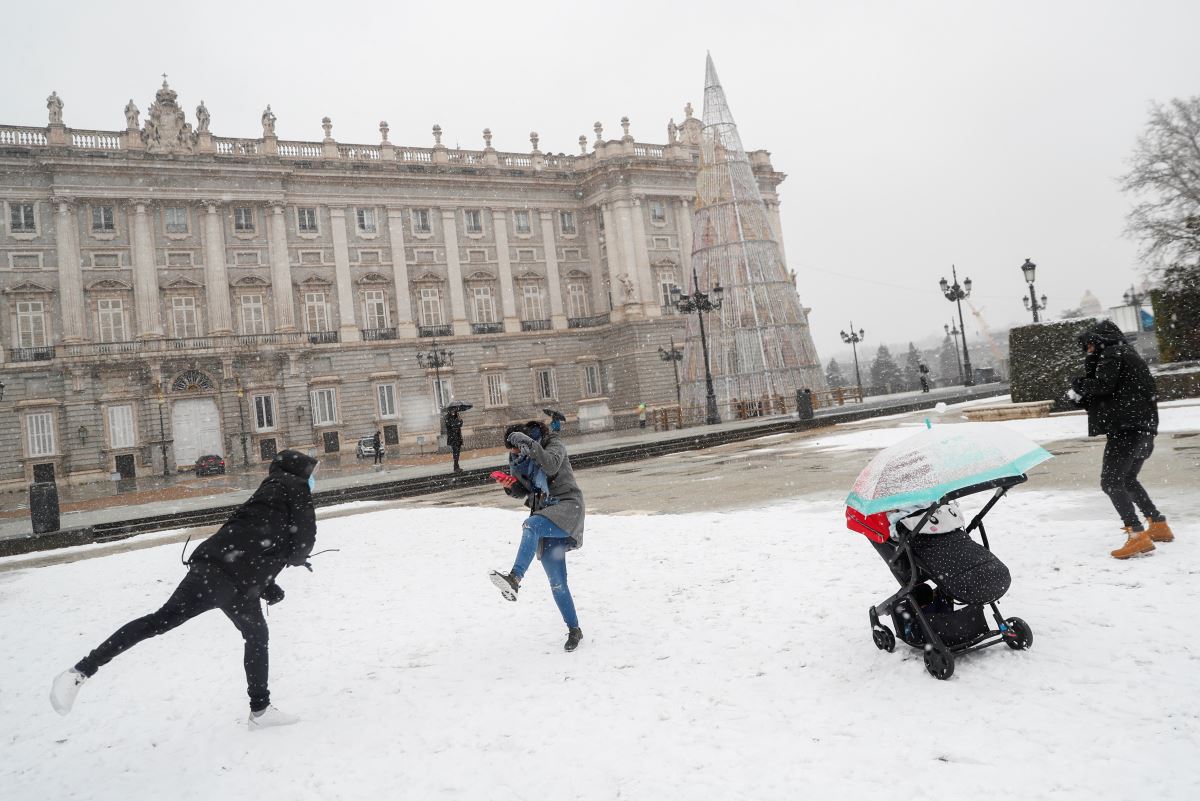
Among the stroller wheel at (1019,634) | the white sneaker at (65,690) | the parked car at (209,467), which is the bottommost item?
the stroller wheel at (1019,634)

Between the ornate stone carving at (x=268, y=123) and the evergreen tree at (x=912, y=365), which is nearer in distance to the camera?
the ornate stone carving at (x=268, y=123)

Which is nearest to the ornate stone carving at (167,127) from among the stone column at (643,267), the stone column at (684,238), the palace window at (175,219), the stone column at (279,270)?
the palace window at (175,219)

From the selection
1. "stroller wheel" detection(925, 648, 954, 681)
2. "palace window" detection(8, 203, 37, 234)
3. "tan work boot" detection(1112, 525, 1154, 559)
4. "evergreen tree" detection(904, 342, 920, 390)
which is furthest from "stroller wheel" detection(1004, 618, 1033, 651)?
"evergreen tree" detection(904, 342, 920, 390)

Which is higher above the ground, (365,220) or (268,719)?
(365,220)

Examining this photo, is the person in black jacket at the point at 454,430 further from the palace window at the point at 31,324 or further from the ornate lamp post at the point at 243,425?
the palace window at the point at 31,324

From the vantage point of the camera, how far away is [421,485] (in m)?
17.6

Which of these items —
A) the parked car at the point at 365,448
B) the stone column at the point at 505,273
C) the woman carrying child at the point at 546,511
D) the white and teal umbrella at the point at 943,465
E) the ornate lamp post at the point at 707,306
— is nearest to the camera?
the white and teal umbrella at the point at 943,465

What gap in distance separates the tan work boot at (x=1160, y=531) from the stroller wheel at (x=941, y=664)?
2.52m

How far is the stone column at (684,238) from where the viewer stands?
4542cm

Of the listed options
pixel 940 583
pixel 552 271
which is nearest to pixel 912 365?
pixel 552 271

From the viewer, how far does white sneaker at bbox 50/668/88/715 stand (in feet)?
12.1

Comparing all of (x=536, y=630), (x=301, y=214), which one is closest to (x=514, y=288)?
(x=301, y=214)

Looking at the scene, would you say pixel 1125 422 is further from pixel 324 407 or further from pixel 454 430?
pixel 324 407

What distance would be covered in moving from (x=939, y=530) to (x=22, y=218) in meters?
41.2
